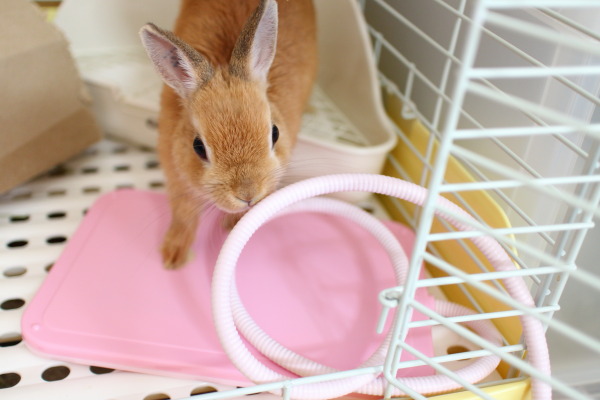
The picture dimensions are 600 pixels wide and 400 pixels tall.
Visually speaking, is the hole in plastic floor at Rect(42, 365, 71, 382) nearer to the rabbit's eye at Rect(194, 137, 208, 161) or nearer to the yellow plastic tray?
the rabbit's eye at Rect(194, 137, 208, 161)

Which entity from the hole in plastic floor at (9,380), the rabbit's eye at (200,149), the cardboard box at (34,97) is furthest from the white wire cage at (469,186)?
the rabbit's eye at (200,149)

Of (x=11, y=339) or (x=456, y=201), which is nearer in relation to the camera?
(x=11, y=339)

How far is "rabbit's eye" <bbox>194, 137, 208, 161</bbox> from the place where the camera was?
0.98 metres

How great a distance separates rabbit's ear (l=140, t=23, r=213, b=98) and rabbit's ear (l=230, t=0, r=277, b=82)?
6cm

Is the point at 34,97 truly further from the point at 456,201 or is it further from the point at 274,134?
the point at 456,201

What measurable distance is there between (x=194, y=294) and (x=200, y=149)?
0.30 m

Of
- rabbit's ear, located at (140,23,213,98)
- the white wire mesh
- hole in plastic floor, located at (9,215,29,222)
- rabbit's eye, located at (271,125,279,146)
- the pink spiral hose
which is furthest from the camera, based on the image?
hole in plastic floor, located at (9,215,29,222)

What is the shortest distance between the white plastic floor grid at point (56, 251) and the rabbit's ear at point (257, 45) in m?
0.49

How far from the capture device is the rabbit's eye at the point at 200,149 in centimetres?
98

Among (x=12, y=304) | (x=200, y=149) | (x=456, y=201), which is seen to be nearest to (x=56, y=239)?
(x=12, y=304)

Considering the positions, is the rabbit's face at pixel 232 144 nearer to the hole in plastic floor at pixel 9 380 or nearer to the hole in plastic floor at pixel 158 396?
the hole in plastic floor at pixel 158 396

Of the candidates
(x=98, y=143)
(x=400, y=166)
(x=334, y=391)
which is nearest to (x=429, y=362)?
(x=334, y=391)

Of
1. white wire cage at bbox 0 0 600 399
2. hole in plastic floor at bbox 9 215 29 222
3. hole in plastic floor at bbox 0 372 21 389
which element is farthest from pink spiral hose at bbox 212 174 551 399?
hole in plastic floor at bbox 9 215 29 222

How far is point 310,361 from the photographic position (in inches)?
34.3
